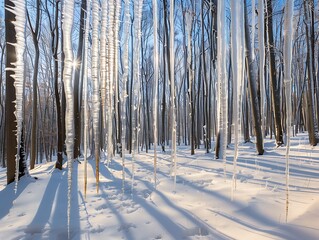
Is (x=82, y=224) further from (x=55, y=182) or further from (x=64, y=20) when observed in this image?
(x=55, y=182)

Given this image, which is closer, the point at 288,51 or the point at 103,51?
the point at 288,51

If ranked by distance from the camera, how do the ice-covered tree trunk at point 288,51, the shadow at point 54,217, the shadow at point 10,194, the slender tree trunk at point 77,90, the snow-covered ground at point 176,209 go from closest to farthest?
the ice-covered tree trunk at point 288,51
the snow-covered ground at point 176,209
the shadow at point 54,217
the shadow at point 10,194
the slender tree trunk at point 77,90

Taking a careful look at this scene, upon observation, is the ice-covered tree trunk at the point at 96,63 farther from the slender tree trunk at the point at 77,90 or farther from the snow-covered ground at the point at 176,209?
the slender tree trunk at the point at 77,90

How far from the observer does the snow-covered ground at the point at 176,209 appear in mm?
1875

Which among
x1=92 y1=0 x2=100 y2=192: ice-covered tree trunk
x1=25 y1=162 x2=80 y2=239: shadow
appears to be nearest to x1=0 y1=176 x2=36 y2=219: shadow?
x1=25 y1=162 x2=80 y2=239: shadow

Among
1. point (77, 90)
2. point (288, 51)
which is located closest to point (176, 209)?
point (288, 51)

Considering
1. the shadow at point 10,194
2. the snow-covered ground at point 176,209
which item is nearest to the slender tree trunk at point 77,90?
the shadow at point 10,194

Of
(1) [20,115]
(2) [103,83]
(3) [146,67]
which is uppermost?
(3) [146,67]

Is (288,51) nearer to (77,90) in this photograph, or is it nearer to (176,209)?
(176,209)

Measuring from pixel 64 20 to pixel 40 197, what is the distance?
2.27 meters

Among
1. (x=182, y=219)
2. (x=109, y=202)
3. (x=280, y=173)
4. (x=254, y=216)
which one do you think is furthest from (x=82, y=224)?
(x=280, y=173)

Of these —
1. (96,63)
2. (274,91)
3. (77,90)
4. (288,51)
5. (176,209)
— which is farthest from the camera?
(77,90)

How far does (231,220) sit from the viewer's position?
2.01 m

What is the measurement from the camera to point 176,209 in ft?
7.89
